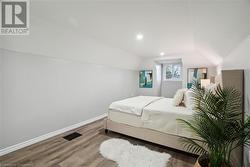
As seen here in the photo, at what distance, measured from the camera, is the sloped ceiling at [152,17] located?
1.43 m

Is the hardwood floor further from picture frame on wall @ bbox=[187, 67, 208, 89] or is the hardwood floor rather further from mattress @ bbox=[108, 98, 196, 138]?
picture frame on wall @ bbox=[187, 67, 208, 89]

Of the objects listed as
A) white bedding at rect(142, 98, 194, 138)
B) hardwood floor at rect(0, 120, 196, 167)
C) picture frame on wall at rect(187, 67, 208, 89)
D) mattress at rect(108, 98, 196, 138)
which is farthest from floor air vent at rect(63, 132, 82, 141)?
picture frame on wall at rect(187, 67, 208, 89)

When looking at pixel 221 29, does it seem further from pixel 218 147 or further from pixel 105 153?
pixel 105 153

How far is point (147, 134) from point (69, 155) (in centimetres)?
142

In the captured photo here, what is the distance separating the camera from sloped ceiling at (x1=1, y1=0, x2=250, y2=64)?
1428 mm

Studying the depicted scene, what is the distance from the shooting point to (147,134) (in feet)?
7.64

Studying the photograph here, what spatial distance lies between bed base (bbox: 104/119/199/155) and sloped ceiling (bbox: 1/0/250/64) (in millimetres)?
1828

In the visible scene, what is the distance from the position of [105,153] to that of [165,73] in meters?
5.12

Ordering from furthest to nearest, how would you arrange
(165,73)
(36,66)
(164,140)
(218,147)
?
(165,73) < (36,66) < (164,140) < (218,147)

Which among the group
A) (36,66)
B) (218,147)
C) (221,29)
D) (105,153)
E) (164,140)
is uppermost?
(221,29)

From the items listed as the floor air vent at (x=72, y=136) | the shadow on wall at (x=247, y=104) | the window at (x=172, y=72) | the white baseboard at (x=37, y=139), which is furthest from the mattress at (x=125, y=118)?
the window at (x=172, y=72)

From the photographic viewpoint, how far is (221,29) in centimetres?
176

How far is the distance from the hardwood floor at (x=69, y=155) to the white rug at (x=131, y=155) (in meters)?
0.09

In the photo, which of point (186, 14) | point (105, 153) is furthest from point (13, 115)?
point (186, 14)
